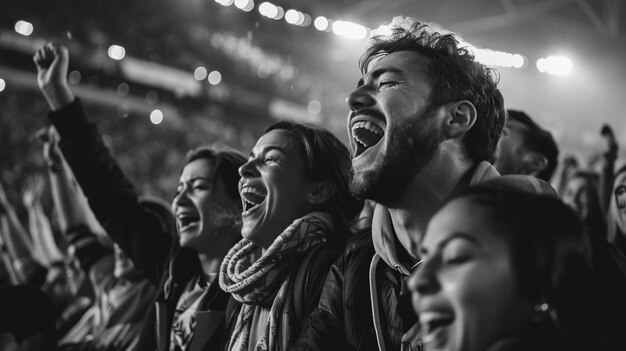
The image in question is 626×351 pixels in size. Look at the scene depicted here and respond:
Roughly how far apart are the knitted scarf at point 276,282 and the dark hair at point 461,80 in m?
0.59

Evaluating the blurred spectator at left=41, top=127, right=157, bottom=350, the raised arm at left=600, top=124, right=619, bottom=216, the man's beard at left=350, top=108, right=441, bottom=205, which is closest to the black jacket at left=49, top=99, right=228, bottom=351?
the blurred spectator at left=41, top=127, right=157, bottom=350

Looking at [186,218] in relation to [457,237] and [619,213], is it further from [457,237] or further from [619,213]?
[457,237]

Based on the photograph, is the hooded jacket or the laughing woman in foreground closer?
the laughing woman in foreground

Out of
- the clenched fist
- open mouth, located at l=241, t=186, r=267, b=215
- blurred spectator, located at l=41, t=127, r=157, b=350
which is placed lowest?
blurred spectator, located at l=41, t=127, r=157, b=350

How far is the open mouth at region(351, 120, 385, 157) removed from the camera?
5.84ft

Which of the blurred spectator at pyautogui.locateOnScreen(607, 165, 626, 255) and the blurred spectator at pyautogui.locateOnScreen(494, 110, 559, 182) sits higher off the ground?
the blurred spectator at pyautogui.locateOnScreen(494, 110, 559, 182)

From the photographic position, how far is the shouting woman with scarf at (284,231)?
75.5 inches

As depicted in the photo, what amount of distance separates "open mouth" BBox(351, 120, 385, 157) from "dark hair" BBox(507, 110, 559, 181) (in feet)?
4.42

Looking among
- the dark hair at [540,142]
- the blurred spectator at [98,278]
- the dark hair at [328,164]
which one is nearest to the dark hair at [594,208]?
the dark hair at [540,142]

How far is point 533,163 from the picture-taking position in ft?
9.41

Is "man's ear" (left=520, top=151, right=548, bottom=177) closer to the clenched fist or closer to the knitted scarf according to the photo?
→ the knitted scarf

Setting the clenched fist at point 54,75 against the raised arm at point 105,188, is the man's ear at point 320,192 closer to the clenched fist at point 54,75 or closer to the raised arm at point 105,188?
the raised arm at point 105,188

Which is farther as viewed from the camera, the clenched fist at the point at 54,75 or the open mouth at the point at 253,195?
the clenched fist at the point at 54,75

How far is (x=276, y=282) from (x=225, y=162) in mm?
822
